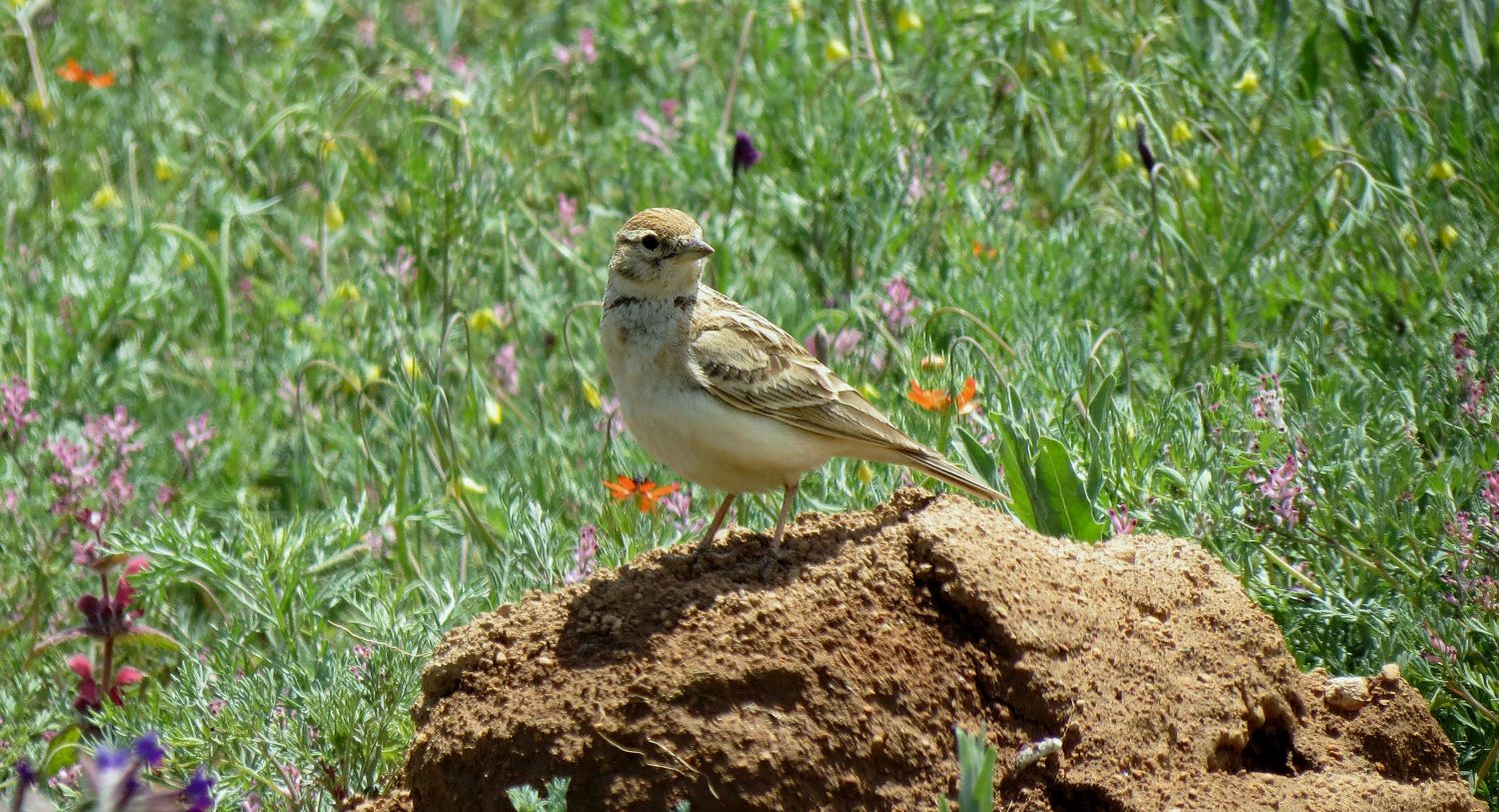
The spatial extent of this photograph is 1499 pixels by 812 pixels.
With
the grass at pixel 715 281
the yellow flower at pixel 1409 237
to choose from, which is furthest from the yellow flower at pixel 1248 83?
the yellow flower at pixel 1409 237

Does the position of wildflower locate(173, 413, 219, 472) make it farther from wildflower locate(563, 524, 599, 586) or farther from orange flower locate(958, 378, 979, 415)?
orange flower locate(958, 378, 979, 415)

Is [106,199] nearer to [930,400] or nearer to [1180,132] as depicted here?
[930,400]

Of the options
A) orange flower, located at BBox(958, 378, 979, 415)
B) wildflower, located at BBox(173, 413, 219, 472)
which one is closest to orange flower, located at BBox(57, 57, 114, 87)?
wildflower, located at BBox(173, 413, 219, 472)

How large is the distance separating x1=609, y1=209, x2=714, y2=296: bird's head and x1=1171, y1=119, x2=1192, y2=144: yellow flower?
3207 millimetres

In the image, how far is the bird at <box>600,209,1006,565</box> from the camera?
15.3 ft

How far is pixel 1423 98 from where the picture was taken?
291 inches

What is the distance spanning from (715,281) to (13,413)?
120 inches

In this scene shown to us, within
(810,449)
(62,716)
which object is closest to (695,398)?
Answer: (810,449)

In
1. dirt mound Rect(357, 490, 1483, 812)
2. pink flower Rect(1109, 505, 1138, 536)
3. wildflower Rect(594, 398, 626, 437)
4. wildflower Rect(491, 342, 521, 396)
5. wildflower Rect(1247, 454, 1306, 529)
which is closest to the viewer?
dirt mound Rect(357, 490, 1483, 812)

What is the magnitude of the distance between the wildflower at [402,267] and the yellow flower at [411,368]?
0.34 m

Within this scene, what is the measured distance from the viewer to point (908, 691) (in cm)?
379

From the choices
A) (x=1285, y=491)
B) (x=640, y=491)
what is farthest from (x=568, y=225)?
(x=1285, y=491)

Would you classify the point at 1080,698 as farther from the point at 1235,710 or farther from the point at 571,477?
the point at 571,477

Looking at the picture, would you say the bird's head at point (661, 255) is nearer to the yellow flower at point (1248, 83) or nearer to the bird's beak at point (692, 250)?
the bird's beak at point (692, 250)
